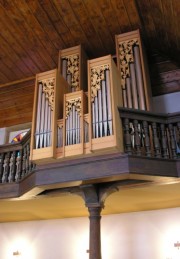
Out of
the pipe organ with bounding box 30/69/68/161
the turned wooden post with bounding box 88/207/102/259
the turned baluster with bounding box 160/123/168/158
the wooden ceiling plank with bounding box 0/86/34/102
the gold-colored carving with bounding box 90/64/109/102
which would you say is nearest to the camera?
the turned wooden post with bounding box 88/207/102/259

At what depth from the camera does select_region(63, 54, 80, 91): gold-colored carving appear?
6379mm

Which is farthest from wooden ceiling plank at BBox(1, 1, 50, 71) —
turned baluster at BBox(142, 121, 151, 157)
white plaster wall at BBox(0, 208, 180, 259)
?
white plaster wall at BBox(0, 208, 180, 259)

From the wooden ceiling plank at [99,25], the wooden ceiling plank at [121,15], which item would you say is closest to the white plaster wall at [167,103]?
the wooden ceiling plank at [99,25]

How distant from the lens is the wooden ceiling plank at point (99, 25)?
577 centimetres

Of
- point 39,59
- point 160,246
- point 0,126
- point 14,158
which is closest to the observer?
point 14,158

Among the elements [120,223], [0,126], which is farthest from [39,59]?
[120,223]

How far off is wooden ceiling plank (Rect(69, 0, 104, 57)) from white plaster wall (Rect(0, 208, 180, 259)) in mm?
3754

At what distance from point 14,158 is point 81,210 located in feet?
6.09

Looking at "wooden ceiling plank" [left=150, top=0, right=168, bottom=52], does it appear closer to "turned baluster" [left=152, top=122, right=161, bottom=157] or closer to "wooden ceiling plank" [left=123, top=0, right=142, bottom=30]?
"wooden ceiling plank" [left=123, top=0, right=142, bottom=30]

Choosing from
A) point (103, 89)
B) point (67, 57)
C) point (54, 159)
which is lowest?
point (54, 159)

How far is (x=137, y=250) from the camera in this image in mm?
6062

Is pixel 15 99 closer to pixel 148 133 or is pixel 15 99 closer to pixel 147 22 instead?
pixel 147 22

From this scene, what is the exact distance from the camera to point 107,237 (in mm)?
6387

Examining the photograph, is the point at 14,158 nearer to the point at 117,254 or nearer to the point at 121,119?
the point at 121,119
